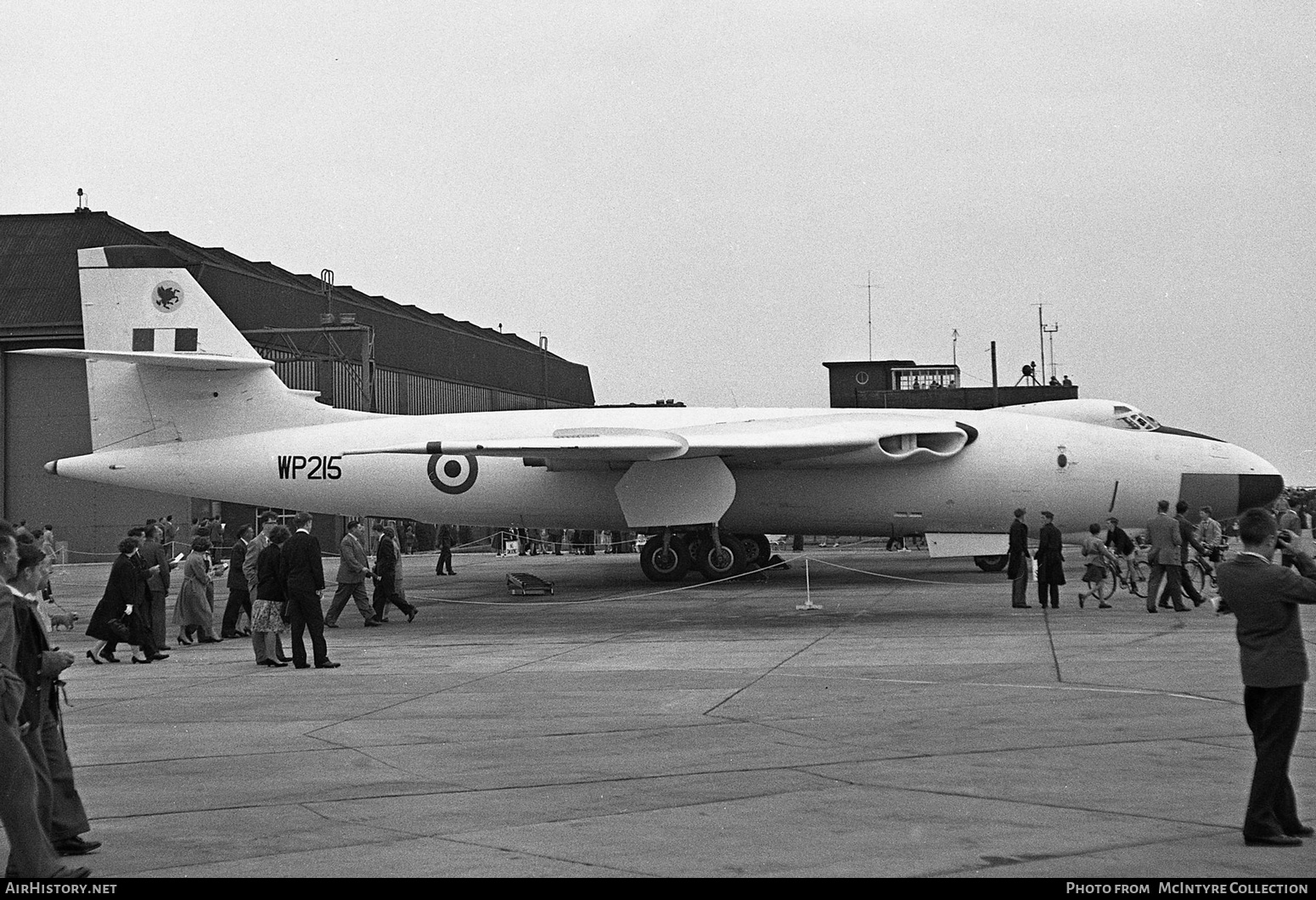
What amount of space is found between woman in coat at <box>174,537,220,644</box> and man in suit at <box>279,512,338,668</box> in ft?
12.7

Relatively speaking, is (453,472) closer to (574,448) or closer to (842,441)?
(574,448)

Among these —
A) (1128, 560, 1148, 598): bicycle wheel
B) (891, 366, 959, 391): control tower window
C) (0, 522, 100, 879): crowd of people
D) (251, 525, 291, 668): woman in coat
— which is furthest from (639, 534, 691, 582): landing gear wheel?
(891, 366, 959, 391): control tower window

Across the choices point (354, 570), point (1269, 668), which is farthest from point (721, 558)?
point (1269, 668)

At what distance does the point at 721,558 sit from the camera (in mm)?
25250

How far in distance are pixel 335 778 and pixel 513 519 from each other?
1702cm

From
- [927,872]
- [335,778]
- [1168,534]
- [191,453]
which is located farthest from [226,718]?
[191,453]

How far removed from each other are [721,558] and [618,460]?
3.31m

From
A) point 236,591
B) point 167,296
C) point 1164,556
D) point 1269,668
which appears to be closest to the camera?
point 1269,668

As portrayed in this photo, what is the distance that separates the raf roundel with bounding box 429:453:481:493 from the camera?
80.3 ft

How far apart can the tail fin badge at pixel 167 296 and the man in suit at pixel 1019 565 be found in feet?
49.4

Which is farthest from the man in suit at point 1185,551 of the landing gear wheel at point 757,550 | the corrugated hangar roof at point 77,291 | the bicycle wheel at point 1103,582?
the corrugated hangar roof at point 77,291

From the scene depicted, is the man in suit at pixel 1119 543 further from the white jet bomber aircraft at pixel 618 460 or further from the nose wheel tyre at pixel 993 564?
the nose wheel tyre at pixel 993 564

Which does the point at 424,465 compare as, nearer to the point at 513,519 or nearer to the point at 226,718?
the point at 513,519

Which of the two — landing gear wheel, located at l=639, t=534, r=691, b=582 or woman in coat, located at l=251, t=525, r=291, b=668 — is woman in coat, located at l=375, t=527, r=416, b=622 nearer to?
woman in coat, located at l=251, t=525, r=291, b=668
